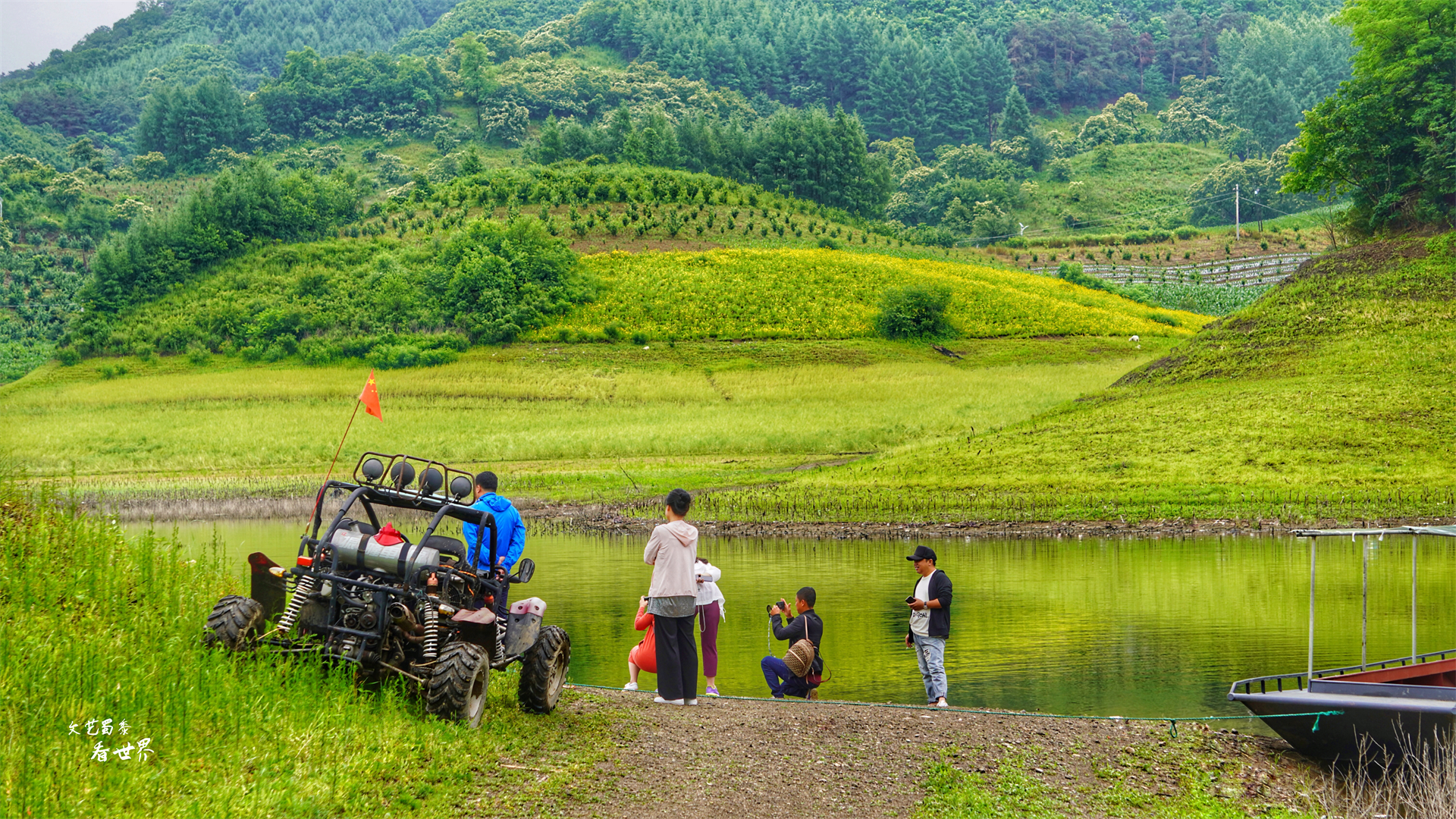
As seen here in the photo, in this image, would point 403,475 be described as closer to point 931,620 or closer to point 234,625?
point 234,625

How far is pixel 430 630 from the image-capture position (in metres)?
10.5

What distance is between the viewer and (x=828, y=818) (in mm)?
9352

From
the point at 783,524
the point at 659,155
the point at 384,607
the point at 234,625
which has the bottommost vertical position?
the point at 783,524

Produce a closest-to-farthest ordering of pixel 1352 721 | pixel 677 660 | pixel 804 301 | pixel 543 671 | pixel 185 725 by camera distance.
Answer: pixel 185 725
pixel 1352 721
pixel 543 671
pixel 677 660
pixel 804 301

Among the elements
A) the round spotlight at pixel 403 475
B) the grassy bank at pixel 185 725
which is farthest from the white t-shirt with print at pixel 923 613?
the round spotlight at pixel 403 475

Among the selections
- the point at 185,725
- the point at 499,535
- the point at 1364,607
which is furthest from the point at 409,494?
the point at 1364,607

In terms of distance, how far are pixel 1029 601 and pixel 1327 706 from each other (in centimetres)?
966

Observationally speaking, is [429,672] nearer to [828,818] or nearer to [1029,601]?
[828,818]

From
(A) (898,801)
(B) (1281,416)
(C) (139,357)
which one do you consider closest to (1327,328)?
(B) (1281,416)

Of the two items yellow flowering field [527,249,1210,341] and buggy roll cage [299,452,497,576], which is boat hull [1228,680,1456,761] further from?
yellow flowering field [527,249,1210,341]

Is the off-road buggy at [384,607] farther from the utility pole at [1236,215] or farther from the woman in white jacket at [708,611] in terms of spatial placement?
the utility pole at [1236,215]

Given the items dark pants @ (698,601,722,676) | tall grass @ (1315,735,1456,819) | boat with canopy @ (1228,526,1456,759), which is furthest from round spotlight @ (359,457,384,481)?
tall grass @ (1315,735,1456,819)

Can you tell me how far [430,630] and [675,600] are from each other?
9.10 ft

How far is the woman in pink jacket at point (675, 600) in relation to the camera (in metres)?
12.1
